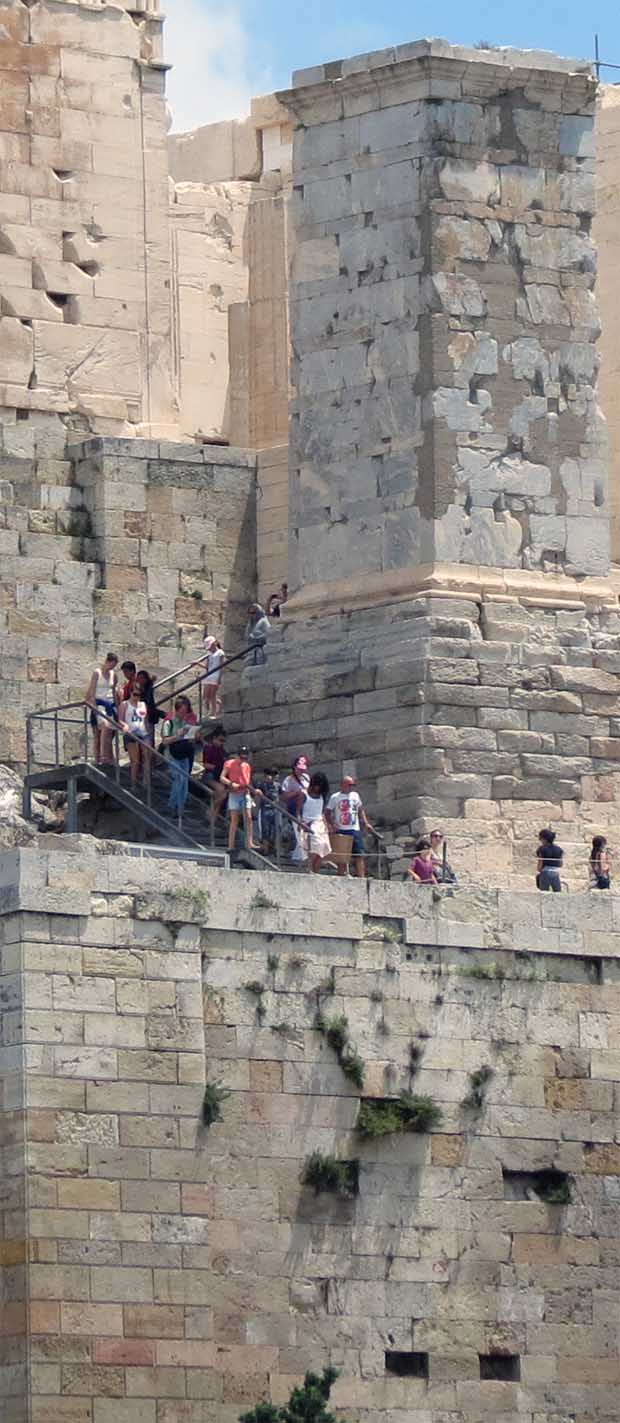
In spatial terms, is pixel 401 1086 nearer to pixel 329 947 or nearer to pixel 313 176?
pixel 329 947

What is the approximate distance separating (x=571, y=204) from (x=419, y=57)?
1.75 m

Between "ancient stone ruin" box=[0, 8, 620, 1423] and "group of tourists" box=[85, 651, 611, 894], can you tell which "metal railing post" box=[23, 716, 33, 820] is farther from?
"group of tourists" box=[85, 651, 611, 894]

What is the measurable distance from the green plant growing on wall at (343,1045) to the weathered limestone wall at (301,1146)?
7 centimetres

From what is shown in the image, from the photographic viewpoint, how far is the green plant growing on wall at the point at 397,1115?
4216cm

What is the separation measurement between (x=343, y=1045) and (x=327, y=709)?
3.98 meters

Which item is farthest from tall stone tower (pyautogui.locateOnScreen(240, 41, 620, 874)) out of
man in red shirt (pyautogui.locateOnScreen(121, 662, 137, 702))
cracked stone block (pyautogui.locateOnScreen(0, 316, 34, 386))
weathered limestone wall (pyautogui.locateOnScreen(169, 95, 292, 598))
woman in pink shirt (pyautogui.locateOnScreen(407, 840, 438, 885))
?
weathered limestone wall (pyautogui.locateOnScreen(169, 95, 292, 598))

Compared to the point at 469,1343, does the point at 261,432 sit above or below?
above


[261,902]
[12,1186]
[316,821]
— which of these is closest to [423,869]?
[316,821]

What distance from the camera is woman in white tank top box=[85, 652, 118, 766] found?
44.2 metres

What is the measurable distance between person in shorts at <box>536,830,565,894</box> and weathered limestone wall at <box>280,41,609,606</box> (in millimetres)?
2364

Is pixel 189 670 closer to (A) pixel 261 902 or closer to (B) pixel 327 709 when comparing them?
(B) pixel 327 709

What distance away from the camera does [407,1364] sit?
42.0 meters

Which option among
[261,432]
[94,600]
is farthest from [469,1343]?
[261,432]

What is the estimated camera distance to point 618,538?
4931 cm
